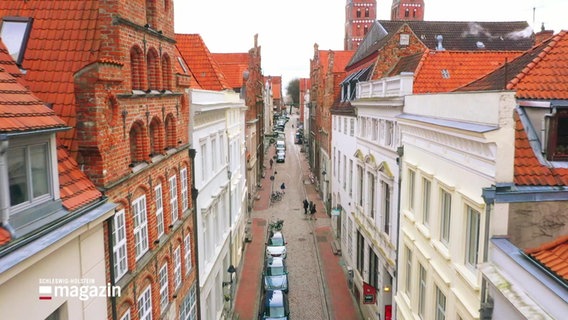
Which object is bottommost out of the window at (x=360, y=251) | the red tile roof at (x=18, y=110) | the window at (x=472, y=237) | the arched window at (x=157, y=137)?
the window at (x=360, y=251)

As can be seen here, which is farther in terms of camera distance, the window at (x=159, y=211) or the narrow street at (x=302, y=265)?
the narrow street at (x=302, y=265)

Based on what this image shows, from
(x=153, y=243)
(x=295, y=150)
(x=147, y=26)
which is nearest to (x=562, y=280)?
(x=153, y=243)

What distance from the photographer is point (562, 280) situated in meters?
6.88

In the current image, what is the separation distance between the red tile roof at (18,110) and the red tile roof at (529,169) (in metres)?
8.40

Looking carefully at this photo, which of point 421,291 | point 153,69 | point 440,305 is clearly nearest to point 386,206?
point 421,291

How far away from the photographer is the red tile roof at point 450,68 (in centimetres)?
1898

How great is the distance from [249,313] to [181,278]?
907 centimetres

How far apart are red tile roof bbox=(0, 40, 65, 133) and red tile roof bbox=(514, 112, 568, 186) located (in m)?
8.40

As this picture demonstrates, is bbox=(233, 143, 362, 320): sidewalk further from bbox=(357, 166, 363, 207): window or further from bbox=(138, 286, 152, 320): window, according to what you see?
bbox=(138, 286, 152, 320): window

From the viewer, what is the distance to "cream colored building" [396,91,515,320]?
366 inches

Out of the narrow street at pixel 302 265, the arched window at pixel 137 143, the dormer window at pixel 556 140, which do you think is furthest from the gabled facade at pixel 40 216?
the narrow street at pixel 302 265

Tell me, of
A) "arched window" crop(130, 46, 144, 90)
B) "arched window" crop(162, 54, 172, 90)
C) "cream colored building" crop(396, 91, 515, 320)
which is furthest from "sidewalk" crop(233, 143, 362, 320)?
"arched window" crop(130, 46, 144, 90)

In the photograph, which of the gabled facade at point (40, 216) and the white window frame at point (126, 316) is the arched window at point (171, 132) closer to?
the white window frame at point (126, 316)

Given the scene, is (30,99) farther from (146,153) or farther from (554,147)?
(554,147)
